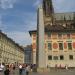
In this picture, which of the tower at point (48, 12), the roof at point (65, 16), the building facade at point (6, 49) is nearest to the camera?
the tower at point (48, 12)

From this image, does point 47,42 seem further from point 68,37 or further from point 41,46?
point 41,46

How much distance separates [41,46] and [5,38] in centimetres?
7237

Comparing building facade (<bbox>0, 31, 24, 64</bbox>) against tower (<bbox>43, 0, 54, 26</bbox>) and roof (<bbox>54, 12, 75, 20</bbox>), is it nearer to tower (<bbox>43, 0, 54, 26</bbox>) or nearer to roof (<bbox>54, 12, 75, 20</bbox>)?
tower (<bbox>43, 0, 54, 26</bbox>)

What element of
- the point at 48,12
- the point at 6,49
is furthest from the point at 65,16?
the point at 6,49

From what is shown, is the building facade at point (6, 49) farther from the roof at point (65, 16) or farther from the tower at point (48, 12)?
the roof at point (65, 16)

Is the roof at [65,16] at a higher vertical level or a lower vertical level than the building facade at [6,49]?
higher

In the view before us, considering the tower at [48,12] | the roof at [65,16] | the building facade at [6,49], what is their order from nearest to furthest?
1. the tower at [48,12]
2. the building facade at [6,49]
3. the roof at [65,16]

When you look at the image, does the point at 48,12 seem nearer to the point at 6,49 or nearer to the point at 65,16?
the point at 65,16

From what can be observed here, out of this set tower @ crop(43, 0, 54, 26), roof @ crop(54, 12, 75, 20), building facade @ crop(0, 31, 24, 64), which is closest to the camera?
tower @ crop(43, 0, 54, 26)

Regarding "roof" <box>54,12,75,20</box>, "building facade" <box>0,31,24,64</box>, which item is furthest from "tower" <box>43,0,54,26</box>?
"building facade" <box>0,31,24,64</box>

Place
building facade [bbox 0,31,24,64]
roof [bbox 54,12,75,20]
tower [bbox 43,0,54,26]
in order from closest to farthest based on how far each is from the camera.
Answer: tower [bbox 43,0,54,26] → building facade [bbox 0,31,24,64] → roof [bbox 54,12,75,20]

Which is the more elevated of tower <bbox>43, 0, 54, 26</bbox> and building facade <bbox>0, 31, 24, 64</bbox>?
tower <bbox>43, 0, 54, 26</bbox>

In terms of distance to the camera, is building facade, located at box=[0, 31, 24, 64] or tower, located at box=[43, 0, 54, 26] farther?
building facade, located at box=[0, 31, 24, 64]

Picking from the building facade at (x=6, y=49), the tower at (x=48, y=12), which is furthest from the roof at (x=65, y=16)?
the building facade at (x=6, y=49)
